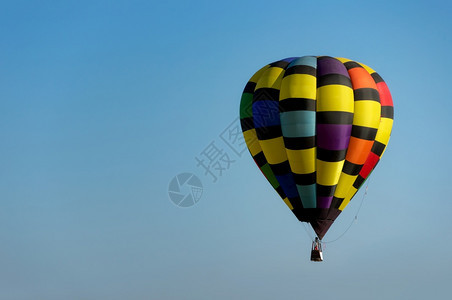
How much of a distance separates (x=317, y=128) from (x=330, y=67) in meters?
2.16

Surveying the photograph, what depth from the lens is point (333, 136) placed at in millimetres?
28875

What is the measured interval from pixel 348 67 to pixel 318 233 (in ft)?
19.0

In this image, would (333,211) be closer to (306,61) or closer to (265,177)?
(265,177)

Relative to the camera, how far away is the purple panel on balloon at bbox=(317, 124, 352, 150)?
28797 millimetres

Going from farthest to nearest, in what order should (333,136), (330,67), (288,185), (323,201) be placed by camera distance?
1. (288,185)
2. (323,201)
3. (330,67)
4. (333,136)

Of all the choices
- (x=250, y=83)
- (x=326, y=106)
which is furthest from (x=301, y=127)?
(x=250, y=83)

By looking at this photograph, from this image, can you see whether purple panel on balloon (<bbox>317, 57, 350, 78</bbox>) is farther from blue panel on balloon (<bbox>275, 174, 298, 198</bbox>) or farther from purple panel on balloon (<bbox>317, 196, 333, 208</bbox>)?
purple panel on balloon (<bbox>317, 196, 333, 208</bbox>)

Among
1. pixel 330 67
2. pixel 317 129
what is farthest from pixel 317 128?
pixel 330 67

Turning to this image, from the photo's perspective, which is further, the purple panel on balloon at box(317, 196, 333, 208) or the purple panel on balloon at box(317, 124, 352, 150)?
the purple panel on balloon at box(317, 196, 333, 208)

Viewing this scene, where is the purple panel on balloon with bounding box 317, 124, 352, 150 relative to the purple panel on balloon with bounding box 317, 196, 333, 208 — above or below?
above

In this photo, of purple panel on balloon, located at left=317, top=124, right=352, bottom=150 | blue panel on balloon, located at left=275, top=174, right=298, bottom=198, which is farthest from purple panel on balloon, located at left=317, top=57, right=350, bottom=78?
blue panel on balloon, located at left=275, top=174, right=298, bottom=198

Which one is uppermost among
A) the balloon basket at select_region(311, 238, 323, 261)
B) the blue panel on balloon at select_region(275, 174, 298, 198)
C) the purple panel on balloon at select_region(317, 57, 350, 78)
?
the purple panel on balloon at select_region(317, 57, 350, 78)

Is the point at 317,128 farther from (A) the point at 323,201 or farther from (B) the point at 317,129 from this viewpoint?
(A) the point at 323,201

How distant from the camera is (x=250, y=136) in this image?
1204 inches
